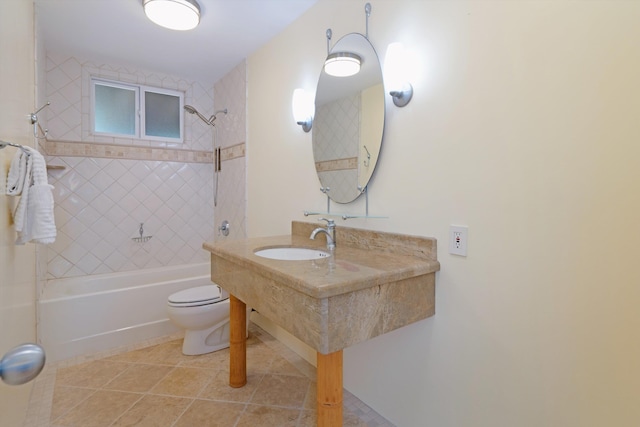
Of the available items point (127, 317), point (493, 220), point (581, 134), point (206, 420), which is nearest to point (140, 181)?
point (127, 317)

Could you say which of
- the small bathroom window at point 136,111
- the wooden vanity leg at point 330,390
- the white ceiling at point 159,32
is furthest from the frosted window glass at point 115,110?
the wooden vanity leg at point 330,390

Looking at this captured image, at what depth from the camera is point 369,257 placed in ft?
4.76

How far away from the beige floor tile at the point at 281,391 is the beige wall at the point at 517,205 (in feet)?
1.37

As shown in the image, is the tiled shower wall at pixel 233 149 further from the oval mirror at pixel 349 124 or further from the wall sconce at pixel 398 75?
the wall sconce at pixel 398 75

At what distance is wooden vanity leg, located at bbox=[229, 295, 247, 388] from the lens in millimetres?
1854

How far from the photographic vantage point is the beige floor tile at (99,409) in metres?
1.58

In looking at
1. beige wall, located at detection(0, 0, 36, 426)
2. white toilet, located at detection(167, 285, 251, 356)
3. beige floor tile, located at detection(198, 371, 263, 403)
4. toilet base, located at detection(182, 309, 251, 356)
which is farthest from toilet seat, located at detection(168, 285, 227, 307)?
beige wall, located at detection(0, 0, 36, 426)

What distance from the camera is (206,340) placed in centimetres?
228

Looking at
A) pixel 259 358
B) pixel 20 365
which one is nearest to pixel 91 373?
pixel 259 358

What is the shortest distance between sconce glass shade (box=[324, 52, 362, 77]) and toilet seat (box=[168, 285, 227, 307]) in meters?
1.68

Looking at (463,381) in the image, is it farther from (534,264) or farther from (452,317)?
(534,264)

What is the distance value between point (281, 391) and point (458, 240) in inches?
52.1

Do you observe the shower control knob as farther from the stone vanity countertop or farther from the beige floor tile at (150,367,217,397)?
the beige floor tile at (150,367,217,397)

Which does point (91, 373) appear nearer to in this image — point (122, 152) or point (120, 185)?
point (120, 185)
